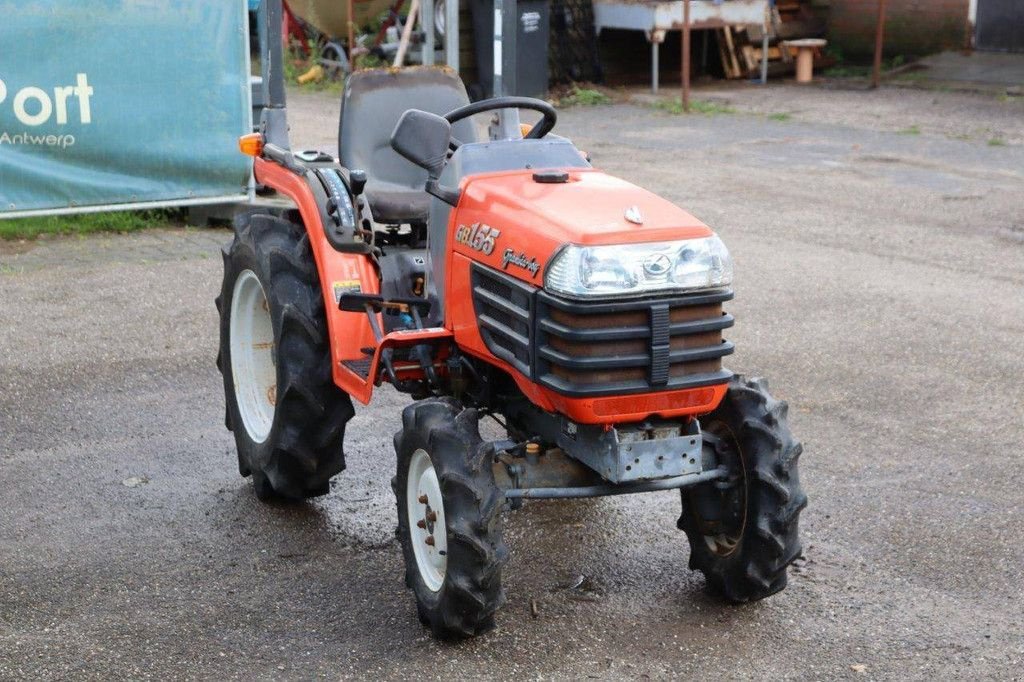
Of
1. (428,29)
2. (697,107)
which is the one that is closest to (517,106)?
(428,29)

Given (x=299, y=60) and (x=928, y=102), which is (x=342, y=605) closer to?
(x=928, y=102)

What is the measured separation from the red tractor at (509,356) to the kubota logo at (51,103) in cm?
473

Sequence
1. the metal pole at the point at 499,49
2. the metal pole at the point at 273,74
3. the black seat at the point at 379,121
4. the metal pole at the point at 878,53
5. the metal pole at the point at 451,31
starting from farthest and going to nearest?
the metal pole at the point at 878,53 → the metal pole at the point at 451,31 → the metal pole at the point at 499,49 → the metal pole at the point at 273,74 → the black seat at the point at 379,121

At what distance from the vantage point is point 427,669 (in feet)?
13.2

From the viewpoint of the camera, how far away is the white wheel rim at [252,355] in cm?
552

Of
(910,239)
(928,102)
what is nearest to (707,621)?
(910,239)

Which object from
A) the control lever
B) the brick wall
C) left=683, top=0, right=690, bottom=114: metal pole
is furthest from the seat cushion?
the brick wall

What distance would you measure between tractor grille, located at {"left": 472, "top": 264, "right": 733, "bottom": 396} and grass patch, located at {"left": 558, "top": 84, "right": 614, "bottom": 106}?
14.1 m

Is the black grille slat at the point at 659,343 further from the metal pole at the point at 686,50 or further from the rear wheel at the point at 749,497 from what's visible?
the metal pole at the point at 686,50

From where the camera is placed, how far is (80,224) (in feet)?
33.2

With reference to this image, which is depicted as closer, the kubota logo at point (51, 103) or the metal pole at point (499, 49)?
the kubota logo at point (51, 103)

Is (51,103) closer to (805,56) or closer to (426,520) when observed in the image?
(426,520)

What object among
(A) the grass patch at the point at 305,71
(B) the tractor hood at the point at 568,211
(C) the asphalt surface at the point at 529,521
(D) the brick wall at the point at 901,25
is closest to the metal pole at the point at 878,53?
(D) the brick wall at the point at 901,25

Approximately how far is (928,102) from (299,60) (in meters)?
9.11
